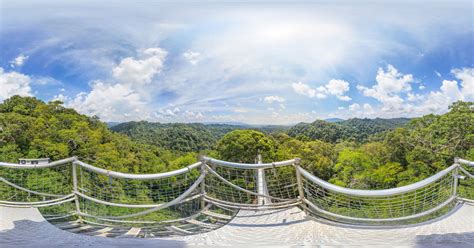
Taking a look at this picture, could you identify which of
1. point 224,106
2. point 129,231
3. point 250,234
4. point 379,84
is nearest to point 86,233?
point 129,231

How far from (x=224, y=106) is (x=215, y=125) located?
869mm

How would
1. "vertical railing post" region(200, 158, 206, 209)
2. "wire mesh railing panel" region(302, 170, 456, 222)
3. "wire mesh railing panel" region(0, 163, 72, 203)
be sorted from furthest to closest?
1. "wire mesh railing panel" region(0, 163, 72, 203)
2. "vertical railing post" region(200, 158, 206, 209)
3. "wire mesh railing panel" region(302, 170, 456, 222)

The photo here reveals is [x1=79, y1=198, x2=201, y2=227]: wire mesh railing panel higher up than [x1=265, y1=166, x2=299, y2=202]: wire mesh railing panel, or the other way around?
[x1=265, y1=166, x2=299, y2=202]: wire mesh railing panel

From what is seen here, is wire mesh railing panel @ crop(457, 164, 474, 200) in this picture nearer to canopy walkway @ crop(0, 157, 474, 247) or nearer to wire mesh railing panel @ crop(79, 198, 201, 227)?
canopy walkway @ crop(0, 157, 474, 247)

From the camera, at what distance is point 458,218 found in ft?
4.58

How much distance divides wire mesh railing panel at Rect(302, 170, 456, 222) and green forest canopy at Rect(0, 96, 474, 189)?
4.50 meters

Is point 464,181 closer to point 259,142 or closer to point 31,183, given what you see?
point 31,183

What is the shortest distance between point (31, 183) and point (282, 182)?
2084 millimetres

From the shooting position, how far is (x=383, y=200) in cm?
147

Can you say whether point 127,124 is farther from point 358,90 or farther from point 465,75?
point 465,75

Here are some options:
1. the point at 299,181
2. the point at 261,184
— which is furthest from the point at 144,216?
the point at 299,181

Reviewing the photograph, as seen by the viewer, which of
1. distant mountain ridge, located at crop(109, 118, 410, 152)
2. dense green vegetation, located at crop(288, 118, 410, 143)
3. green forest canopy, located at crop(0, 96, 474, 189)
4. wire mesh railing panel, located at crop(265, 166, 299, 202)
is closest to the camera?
wire mesh railing panel, located at crop(265, 166, 299, 202)

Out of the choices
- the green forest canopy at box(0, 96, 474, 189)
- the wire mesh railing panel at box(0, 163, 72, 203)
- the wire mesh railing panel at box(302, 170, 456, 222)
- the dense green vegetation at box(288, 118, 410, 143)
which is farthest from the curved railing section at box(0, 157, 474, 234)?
the dense green vegetation at box(288, 118, 410, 143)

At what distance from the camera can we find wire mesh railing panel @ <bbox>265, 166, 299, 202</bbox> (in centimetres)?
167
